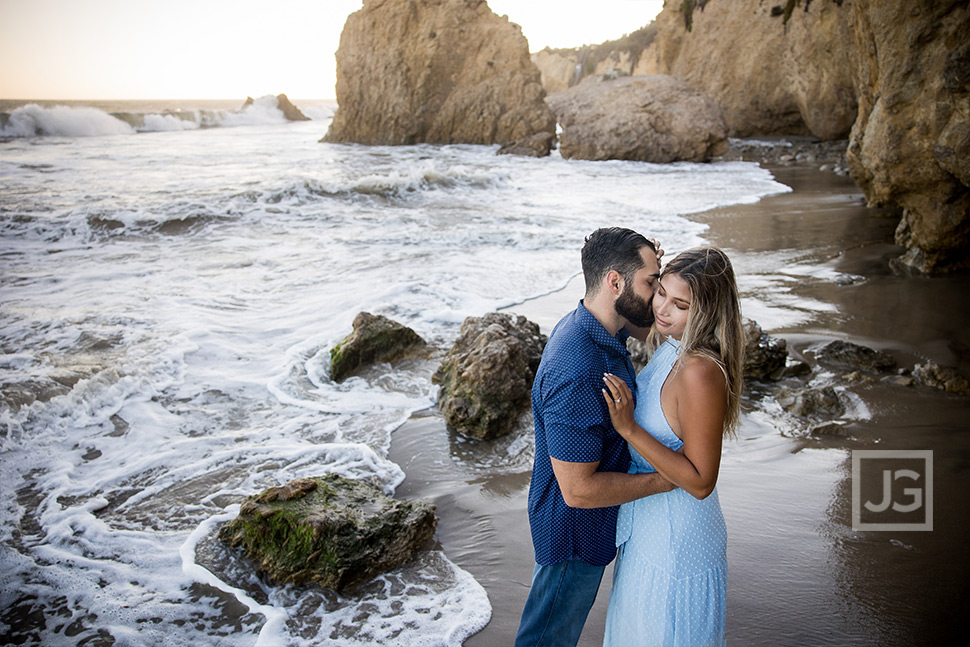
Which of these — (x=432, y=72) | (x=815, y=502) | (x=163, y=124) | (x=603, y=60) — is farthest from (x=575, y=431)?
(x=603, y=60)

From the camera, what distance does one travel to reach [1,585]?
353 centimetres

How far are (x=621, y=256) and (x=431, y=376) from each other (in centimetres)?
396

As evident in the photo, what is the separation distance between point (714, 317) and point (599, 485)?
66cm

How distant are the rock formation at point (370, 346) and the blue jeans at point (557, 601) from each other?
4.17 meters

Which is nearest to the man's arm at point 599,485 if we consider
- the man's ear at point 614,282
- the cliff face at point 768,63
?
the man's ear at point 614,282

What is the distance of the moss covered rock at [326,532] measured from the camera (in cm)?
346

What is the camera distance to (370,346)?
6.36 metres

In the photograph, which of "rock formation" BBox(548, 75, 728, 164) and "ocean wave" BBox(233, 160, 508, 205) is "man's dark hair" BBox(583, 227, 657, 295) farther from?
"rock formation" BBox(548, 75, 728, 164)

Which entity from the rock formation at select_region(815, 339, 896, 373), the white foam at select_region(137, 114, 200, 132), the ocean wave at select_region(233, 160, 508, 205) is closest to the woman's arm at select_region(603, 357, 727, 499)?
the rock formation at select_region(815, 339, 896, 373)

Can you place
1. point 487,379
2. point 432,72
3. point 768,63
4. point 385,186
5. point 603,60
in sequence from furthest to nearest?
1. point 603,60
2. point 432,72
3. point 768,63
4. point 385,186
5. point 487,379

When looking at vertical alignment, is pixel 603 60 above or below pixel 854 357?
above

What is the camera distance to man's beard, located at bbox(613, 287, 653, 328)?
2248mm

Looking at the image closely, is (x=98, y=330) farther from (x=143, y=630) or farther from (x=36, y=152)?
(x=36, y=152)

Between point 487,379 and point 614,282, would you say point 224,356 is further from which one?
point 614,282
